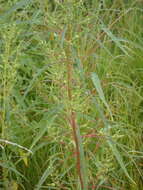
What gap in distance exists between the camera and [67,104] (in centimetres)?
171

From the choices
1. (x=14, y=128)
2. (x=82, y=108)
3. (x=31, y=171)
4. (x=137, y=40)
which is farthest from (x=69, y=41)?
(x=137, y=40)

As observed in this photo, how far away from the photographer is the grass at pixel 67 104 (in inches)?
70.4

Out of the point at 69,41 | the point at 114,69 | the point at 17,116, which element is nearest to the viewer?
the point at 69,41

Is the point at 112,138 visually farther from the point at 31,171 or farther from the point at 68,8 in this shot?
the point at 31,171

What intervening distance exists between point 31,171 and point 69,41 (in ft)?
3.45

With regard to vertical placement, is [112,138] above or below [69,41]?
below

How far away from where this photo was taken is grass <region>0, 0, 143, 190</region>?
1.79m

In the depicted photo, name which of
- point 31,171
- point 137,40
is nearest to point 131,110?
point 31,171

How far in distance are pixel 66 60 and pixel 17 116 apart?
0.62m

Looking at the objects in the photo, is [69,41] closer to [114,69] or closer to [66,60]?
[66,60]

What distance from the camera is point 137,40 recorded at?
3615 millimetres

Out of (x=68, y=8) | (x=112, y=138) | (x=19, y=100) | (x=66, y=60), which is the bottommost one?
(x=112, y=138)

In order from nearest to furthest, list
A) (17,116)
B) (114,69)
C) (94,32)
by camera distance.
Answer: (17,116)
(94,32)
(114,69)

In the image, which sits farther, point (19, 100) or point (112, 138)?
point (19, 100)
